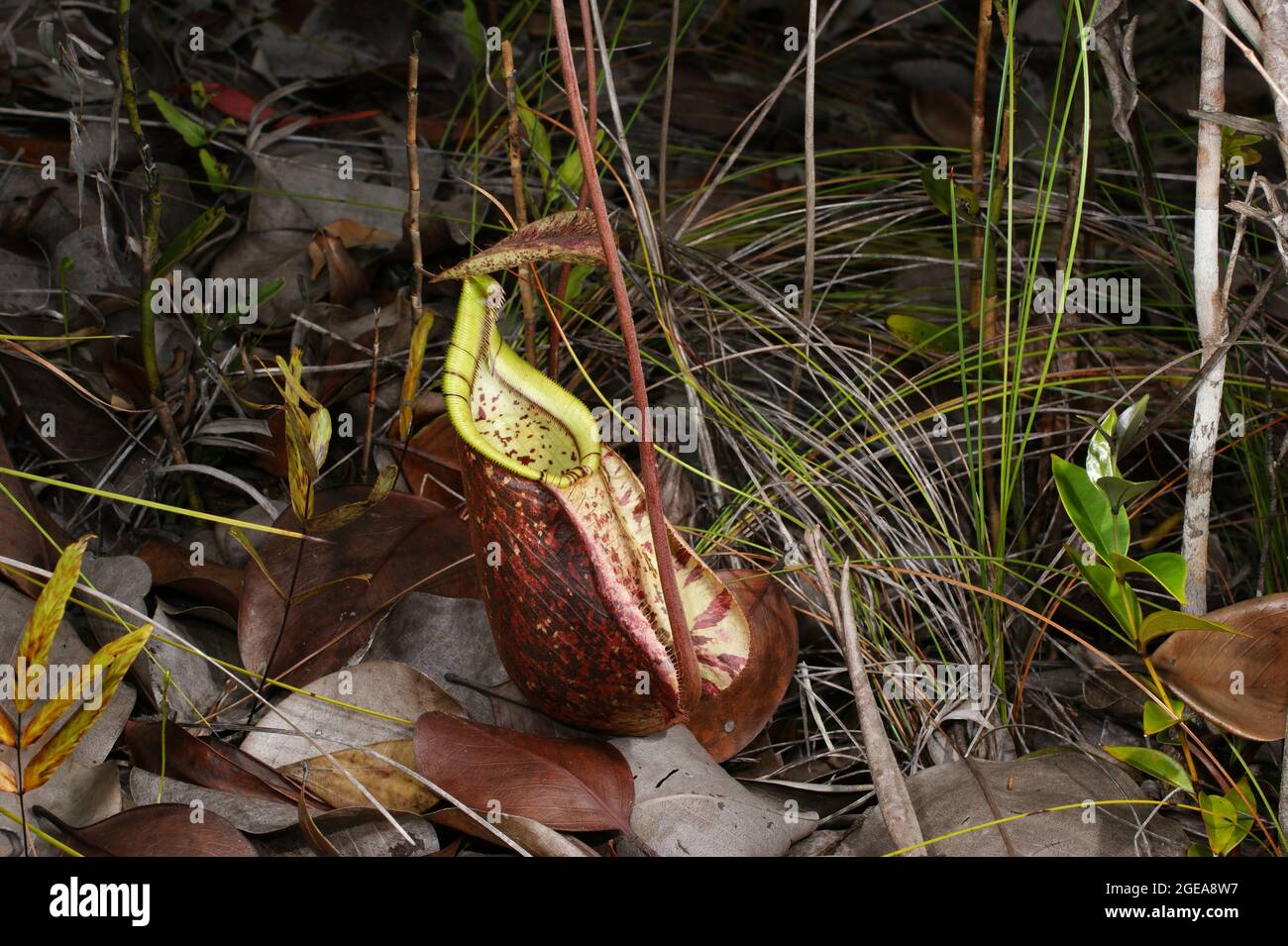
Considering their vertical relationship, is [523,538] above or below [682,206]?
below

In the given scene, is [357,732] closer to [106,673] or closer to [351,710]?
[351,710]

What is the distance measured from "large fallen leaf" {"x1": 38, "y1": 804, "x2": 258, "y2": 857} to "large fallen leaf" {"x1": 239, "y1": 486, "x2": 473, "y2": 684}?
238 mm

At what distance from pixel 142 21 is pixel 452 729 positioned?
1619mm

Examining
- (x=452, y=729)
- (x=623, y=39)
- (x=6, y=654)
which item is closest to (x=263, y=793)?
(x=452, y=729)

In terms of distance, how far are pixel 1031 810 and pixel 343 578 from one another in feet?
2.84

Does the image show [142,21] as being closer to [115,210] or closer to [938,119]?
[115,210]

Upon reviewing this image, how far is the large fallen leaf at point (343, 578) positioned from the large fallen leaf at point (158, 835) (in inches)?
9.4

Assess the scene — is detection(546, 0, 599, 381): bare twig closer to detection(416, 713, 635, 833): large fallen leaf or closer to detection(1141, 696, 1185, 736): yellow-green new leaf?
detection(416, 713, 635, 833): large fallen leaf

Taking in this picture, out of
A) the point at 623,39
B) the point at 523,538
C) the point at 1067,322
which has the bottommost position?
the point at 523,538

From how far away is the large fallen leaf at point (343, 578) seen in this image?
134 centimetres

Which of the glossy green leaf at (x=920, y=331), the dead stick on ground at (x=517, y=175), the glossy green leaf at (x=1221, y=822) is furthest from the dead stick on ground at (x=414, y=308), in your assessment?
the glossy green leaf at (x=1221, y=822)

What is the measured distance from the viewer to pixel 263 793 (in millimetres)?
1208

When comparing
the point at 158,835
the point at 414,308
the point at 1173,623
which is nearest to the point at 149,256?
the point at 414,308

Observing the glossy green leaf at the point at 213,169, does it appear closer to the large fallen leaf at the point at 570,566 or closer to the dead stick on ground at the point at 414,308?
the dead stick on ground at the point at 414,308
